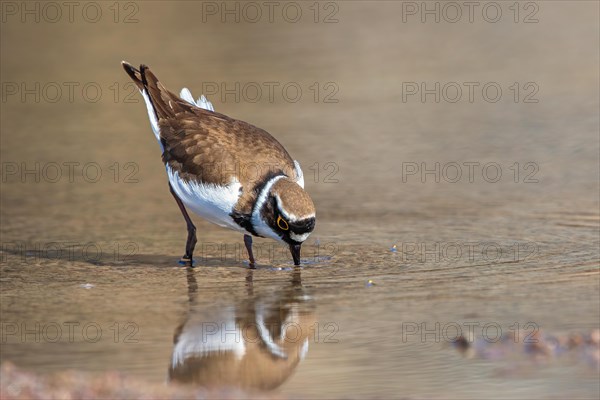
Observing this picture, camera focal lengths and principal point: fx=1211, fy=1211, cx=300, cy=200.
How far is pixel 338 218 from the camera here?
11453 mm

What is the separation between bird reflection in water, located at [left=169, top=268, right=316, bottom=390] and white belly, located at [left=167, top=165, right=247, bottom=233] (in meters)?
0.88

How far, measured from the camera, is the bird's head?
9.27 m

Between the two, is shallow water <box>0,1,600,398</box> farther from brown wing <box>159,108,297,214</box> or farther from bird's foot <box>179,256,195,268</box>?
brown wing <box>159,108,297,214</box>

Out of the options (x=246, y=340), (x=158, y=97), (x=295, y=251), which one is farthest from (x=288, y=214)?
(x=158, y=97)

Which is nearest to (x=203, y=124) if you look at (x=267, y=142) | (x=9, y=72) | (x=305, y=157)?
(x=267, y=142)

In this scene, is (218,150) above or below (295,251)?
above

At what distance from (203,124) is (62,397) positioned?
4.46 meters

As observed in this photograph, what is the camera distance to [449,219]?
11.1 metres

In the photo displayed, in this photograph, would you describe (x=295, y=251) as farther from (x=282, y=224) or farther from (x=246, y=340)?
(x=246, y=340)

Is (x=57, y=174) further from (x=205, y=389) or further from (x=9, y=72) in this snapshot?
(x=205, y=389)

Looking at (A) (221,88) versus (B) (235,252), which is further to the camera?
(A) (221,88)

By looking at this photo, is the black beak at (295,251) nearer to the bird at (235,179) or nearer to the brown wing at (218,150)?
the bird at (235,179)

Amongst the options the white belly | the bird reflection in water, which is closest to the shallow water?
the bird reflection in water

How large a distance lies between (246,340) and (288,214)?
5.97ft
